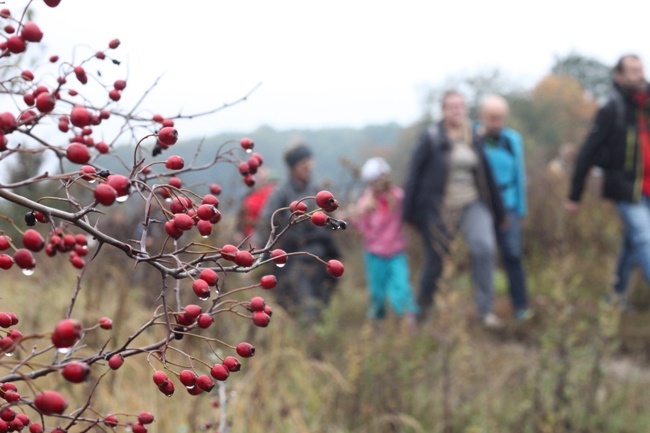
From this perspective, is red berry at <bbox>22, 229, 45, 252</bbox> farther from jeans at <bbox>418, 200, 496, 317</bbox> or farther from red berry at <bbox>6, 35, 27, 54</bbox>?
jeans at <bbox>418, 200, 496, 317</bbox>

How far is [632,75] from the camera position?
5.04 meters

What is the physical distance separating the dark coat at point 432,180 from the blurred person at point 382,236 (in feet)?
0.57

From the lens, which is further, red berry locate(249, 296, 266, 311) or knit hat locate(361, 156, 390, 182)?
knit hat locate(361, 156, 390, 182)

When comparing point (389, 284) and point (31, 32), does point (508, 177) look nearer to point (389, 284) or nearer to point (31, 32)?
point (389, 284)

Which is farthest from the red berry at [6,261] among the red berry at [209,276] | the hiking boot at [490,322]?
the hiking boot at [490,322]

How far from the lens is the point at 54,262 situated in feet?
21.4

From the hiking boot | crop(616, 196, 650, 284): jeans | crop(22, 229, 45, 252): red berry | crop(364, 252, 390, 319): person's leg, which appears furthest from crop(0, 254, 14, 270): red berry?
the hiking boot

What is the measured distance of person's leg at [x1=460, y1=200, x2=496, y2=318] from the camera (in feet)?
18.0

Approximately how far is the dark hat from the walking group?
0.04ft

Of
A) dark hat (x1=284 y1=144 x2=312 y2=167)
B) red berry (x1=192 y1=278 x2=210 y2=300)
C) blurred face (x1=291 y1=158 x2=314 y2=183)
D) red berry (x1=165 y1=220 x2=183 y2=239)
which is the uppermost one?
red berry (x1=165 y1=220 x2=183 y2=239)

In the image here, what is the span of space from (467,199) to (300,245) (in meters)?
1.36

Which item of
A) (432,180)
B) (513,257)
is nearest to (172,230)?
(432,180)

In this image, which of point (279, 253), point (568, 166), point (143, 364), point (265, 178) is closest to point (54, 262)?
point (265, 178)

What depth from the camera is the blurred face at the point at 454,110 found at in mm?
5395
